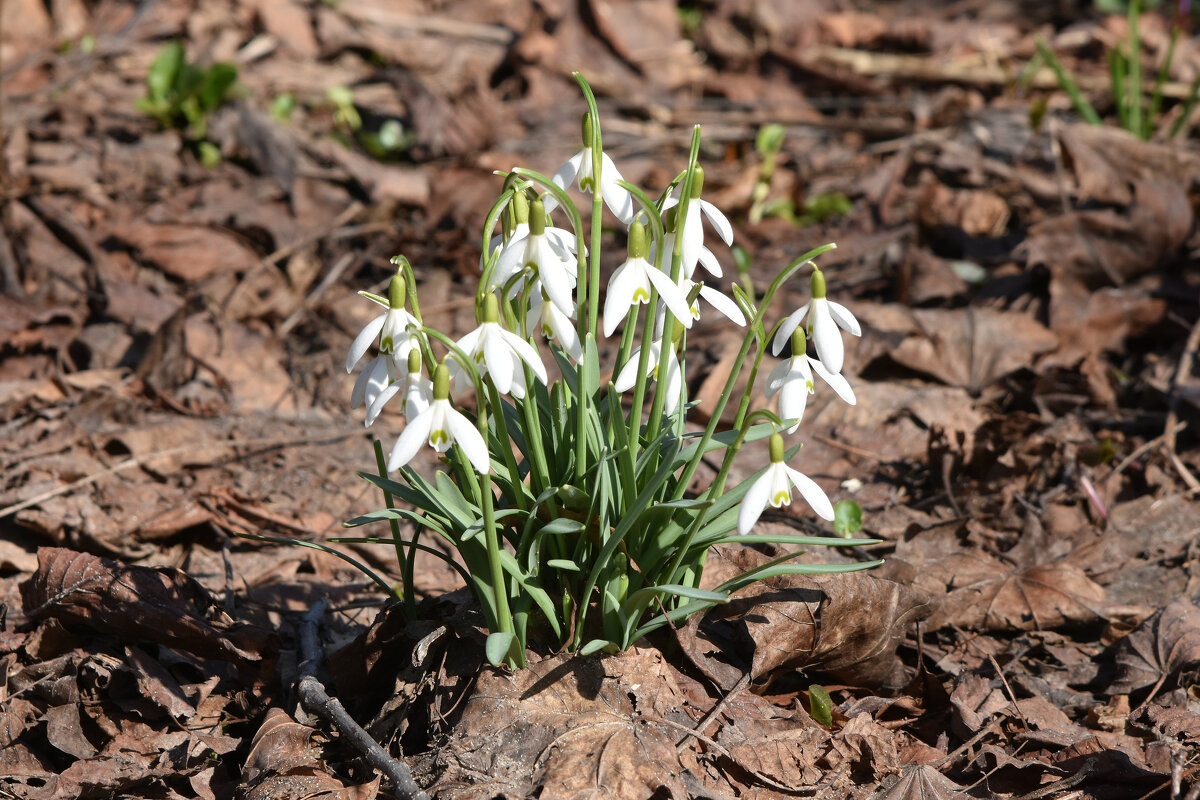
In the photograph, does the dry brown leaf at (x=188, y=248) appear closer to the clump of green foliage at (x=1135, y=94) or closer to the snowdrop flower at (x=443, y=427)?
the snowdrop flower at (x=443, y=427)

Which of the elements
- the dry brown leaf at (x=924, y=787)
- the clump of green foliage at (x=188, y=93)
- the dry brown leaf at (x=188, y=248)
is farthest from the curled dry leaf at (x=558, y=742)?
the clump of green foliage at (x=188, y=93)

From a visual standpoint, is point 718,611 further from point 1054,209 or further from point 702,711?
point 1054,209

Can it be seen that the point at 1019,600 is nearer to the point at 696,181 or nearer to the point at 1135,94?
the point at 696,181

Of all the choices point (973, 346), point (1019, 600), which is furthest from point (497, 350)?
point (973, 346)

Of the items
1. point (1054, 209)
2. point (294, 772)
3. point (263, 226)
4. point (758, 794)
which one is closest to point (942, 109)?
point (1054, 209)

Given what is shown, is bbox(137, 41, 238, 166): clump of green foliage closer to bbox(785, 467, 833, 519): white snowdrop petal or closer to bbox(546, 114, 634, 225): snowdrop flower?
bbox(546, 114, 634, 225): snowdrop flower

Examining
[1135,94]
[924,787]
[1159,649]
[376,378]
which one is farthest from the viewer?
[1135,94]

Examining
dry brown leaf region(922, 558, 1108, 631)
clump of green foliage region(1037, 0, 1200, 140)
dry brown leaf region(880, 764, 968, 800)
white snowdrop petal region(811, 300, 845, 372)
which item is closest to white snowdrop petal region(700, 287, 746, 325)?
white snowdrop petal region(811, 300, 845, 372)
